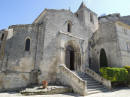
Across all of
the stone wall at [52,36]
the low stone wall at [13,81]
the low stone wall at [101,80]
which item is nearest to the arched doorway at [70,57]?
the stone wall at [52,36]

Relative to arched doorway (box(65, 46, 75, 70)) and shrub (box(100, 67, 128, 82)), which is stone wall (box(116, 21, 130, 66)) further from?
arched doorway (box(65, 46, 75, 70))

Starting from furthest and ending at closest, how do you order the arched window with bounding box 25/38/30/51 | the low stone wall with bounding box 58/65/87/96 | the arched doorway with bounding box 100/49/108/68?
1. the arched doorway with bounding box 100/49/108/68
2. the arched window with bounding box 25/38/30/51
3. the low stone wall with bounding box 58/65/87/96

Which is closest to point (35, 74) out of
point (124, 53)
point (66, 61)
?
point (66, 61)

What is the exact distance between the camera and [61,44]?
12.4 m

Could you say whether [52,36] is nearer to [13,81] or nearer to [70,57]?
[70,57]

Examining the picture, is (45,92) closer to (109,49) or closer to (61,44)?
(61,44)

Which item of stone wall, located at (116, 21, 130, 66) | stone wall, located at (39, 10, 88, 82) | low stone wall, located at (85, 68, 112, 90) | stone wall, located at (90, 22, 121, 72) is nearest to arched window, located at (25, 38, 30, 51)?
stone wall, located at (39, 10, 88, 82)

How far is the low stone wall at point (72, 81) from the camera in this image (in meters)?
8.44

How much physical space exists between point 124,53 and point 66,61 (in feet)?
30.1

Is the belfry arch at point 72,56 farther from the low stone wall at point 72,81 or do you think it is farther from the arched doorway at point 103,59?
the arched doorway at point 103,59

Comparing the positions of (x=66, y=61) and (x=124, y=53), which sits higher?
(x=124, y=53)

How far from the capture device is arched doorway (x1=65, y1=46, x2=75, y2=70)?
1353cm

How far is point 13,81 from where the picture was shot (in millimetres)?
9594

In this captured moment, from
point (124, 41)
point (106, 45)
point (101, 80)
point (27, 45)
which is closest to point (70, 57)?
point (101, 80)
